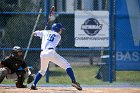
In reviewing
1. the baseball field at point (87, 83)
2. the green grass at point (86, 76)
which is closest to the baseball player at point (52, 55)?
the baseball field at point (87, 83)

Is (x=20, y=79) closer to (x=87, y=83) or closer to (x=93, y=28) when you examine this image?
(x=87, y=83)

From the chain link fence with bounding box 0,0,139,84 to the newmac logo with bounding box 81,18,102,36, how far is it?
1.18 ft

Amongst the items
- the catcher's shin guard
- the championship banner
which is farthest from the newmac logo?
the catcher's shin guard

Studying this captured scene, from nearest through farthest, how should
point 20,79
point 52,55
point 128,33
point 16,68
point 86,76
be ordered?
point 52,55, point 20,79, point 16,68, point 128,33, point 86,76

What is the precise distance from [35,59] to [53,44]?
127 inches

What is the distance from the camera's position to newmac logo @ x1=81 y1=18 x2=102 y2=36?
46.7 feet

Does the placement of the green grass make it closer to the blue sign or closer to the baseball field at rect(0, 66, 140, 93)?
the baseball field at rect(0, 66, 140, 93)

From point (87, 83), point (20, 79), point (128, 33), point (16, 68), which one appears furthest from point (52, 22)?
point (20, 79)

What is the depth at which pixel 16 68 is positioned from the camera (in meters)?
12.2

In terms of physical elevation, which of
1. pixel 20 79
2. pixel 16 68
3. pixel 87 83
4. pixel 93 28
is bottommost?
pixel 87 83

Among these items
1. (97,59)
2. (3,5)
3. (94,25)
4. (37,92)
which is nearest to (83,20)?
(94,25)

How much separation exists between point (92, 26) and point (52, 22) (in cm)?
122

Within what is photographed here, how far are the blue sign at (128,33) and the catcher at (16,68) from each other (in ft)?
10.9

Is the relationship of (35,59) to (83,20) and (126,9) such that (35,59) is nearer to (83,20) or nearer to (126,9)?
(83,20)
